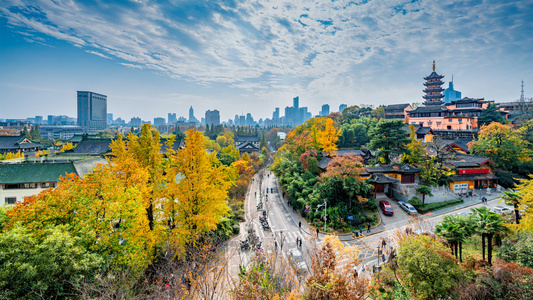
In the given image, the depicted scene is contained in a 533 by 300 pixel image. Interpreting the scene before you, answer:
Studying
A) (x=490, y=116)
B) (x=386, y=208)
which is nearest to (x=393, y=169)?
(x=386, y=208)

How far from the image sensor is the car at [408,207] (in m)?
25.9

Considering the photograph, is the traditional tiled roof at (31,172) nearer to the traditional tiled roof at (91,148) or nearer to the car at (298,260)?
the car at (298,260)

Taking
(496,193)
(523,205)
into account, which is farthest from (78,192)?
(496,193)

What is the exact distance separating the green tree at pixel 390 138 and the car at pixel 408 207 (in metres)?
8.51

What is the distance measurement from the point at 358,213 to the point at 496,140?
88.3ft

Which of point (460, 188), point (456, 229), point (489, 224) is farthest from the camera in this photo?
point (460, 188)

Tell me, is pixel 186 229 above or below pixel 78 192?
below

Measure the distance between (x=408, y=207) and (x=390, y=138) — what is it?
423 inches

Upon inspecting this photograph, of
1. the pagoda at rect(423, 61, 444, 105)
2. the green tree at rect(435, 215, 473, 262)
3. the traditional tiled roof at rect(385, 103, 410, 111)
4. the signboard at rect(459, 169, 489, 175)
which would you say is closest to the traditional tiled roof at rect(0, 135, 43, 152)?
the green tree at rect(435, 215, 473, 262)

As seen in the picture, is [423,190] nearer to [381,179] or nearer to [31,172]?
[381,179]

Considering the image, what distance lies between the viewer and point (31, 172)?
2441 cm

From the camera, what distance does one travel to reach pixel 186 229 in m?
14.7

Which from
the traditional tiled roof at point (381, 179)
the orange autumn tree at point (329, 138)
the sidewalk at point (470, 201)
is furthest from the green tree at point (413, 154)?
the orange autumn tree at point (329, 138)

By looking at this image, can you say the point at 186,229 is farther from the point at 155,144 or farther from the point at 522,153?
the point at 522,153
